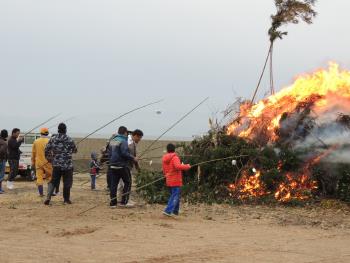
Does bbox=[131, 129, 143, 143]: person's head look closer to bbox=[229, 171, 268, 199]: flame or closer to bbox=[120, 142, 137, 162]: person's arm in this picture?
Answer: bbox=[120, 142, 137, 162]: person's arm

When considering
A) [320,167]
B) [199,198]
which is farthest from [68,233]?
[320,167]

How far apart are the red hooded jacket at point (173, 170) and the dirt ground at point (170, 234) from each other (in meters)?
0.75

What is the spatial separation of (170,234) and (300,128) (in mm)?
6270

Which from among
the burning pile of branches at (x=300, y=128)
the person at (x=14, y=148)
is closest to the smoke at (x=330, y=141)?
the burning pile of branches at (x=300, y=128)

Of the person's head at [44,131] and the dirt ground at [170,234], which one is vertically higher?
the person's head at [44,131]

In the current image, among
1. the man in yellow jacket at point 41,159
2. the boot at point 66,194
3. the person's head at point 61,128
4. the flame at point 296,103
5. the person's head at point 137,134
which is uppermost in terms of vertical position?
the flame at point 296,103

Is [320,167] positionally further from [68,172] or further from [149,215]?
[68,172]

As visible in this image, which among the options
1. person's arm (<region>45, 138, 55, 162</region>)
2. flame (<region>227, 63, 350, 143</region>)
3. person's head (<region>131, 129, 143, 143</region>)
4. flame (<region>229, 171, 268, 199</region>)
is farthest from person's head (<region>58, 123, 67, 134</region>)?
flame (<region>227, 63, 350, 143</region>)

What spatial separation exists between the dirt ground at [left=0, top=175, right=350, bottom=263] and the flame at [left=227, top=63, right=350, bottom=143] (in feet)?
8.88

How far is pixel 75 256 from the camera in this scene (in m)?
7.48

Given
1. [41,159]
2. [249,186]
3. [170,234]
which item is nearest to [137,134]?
[41,159]

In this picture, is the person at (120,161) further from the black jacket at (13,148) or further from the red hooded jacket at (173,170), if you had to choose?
the black jacket at (13,148)

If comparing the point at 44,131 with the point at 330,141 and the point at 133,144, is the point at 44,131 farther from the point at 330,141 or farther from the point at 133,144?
the point at 330,141

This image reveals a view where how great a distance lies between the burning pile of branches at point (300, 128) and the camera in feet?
45.0
